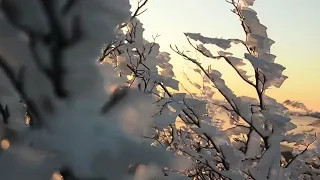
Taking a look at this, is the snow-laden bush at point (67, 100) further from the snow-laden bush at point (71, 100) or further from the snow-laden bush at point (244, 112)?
the snow-laden bush at point (244, 112)

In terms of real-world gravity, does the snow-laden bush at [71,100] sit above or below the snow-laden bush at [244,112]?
below

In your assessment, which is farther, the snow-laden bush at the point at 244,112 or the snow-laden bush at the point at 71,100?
the snow-laden bush at the point at 244,112

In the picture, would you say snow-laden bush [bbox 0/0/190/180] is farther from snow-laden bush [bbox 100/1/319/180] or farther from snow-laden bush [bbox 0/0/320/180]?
snow-laden bush [bbox 100/1/319/180]

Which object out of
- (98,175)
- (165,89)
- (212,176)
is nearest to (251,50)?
(165,89)

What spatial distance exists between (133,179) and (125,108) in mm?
188

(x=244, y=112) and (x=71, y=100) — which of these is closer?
(x=71, y=100)

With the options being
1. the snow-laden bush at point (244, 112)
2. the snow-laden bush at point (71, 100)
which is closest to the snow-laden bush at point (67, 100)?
the snow-laden bush at point (71, 100)

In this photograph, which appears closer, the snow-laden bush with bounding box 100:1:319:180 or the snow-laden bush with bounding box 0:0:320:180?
the snow-laden bush with bounding box 0:0:320:180

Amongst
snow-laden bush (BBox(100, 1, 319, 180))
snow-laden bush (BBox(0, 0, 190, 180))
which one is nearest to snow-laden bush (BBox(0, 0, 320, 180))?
snow-laden bush (BBox(0, 0, 190, 180))

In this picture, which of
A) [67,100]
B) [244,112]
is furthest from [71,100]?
[244,112]

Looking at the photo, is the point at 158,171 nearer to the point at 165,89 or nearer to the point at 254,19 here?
the point at 254,19

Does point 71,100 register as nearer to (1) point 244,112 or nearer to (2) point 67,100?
(2) point 67,100

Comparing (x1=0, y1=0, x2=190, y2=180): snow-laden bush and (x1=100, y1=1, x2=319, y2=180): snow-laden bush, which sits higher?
(x1=100, y1=1, x2=319, y2=180): snow-laden bush

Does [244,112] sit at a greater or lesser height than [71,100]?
greater
